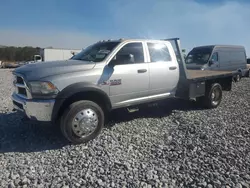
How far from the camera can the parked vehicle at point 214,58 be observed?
11.4 meters

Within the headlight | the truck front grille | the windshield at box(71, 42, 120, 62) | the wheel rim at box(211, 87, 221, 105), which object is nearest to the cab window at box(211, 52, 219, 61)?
the wheel rim at box(211, 87, 221, 105)

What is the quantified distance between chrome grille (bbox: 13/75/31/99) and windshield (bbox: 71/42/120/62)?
1424 millimetres

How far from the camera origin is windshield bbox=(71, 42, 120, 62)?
4703mm

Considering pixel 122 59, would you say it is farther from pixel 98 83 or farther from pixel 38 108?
pixel 38 108

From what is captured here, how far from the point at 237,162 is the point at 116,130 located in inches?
95.4

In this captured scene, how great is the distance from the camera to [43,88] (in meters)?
3.83

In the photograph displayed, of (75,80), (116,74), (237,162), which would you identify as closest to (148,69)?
(116,74)

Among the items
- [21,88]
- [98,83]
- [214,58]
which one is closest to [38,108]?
[21,88]

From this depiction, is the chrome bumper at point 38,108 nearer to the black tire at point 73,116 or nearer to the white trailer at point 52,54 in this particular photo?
the black tire at point 73,116

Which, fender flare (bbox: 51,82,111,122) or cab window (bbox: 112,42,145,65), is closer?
fender flare (bbox: 51,82,111,122)

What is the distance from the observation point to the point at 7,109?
21.5ft

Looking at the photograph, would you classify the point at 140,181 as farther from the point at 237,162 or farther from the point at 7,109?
the point at 7,109

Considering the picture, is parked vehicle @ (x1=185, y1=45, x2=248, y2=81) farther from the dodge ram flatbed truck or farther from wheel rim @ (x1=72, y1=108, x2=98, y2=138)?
wheel rim @ (x1=72, y1=108, x2=98, y2=138)

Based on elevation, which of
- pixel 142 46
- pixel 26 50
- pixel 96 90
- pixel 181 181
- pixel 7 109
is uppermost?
pixel 26 50
